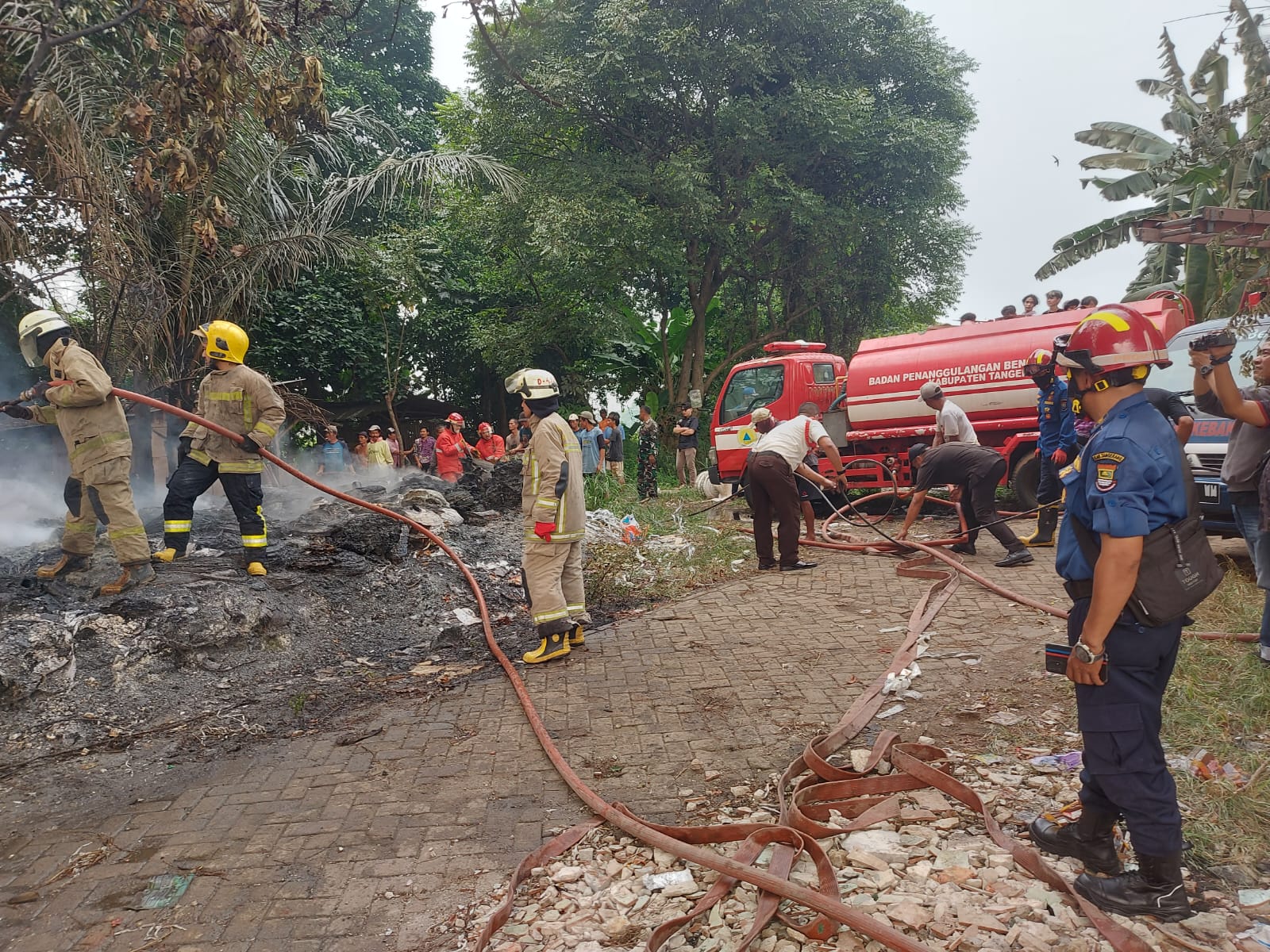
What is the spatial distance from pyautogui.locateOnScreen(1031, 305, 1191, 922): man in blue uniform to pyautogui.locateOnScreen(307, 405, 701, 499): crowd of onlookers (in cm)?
1136

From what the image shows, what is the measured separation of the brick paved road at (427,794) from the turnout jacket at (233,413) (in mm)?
2895

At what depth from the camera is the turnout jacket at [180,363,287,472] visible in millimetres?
6332

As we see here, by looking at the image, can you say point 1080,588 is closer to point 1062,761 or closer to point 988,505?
point 1062,761

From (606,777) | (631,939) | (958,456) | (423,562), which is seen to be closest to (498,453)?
(423,562)

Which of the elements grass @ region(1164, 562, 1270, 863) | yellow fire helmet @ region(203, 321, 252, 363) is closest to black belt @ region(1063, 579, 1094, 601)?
grass @ region(1164, 562, 1270, 863)

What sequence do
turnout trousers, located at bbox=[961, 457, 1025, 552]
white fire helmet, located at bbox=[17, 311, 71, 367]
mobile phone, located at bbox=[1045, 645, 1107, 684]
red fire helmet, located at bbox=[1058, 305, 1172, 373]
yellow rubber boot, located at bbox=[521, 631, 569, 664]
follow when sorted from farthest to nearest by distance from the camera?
turnout trousers, located at bbox=[961, 457, 1025, 552] → white fire helmet, located at bbox=[17, 311, 71, 367] → yellow rubber boot, located at bbox=[521, 631, 569, 664] → mobile phone, located at bbox=[1045, 645, 1107, 684] → red fire helmet, located at bbox=[1058, 305, 1172, 373]

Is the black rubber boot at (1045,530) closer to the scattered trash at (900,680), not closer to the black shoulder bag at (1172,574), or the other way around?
the scattered trash at (900,680)

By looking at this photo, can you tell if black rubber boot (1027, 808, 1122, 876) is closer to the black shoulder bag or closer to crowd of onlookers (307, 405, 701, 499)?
the black shoulder bag

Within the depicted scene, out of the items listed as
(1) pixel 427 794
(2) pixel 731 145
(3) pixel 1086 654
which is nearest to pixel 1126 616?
(3) pixel 1086 654

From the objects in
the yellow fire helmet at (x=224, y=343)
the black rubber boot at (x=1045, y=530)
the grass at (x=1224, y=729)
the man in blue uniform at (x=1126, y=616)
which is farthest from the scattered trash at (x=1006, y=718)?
the yellow fire helmet at (x=224, y=343)

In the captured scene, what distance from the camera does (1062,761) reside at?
3.42 meters

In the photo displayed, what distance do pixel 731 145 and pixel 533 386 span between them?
1365 cm

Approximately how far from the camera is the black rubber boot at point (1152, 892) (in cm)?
239

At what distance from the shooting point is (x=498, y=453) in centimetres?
1769
